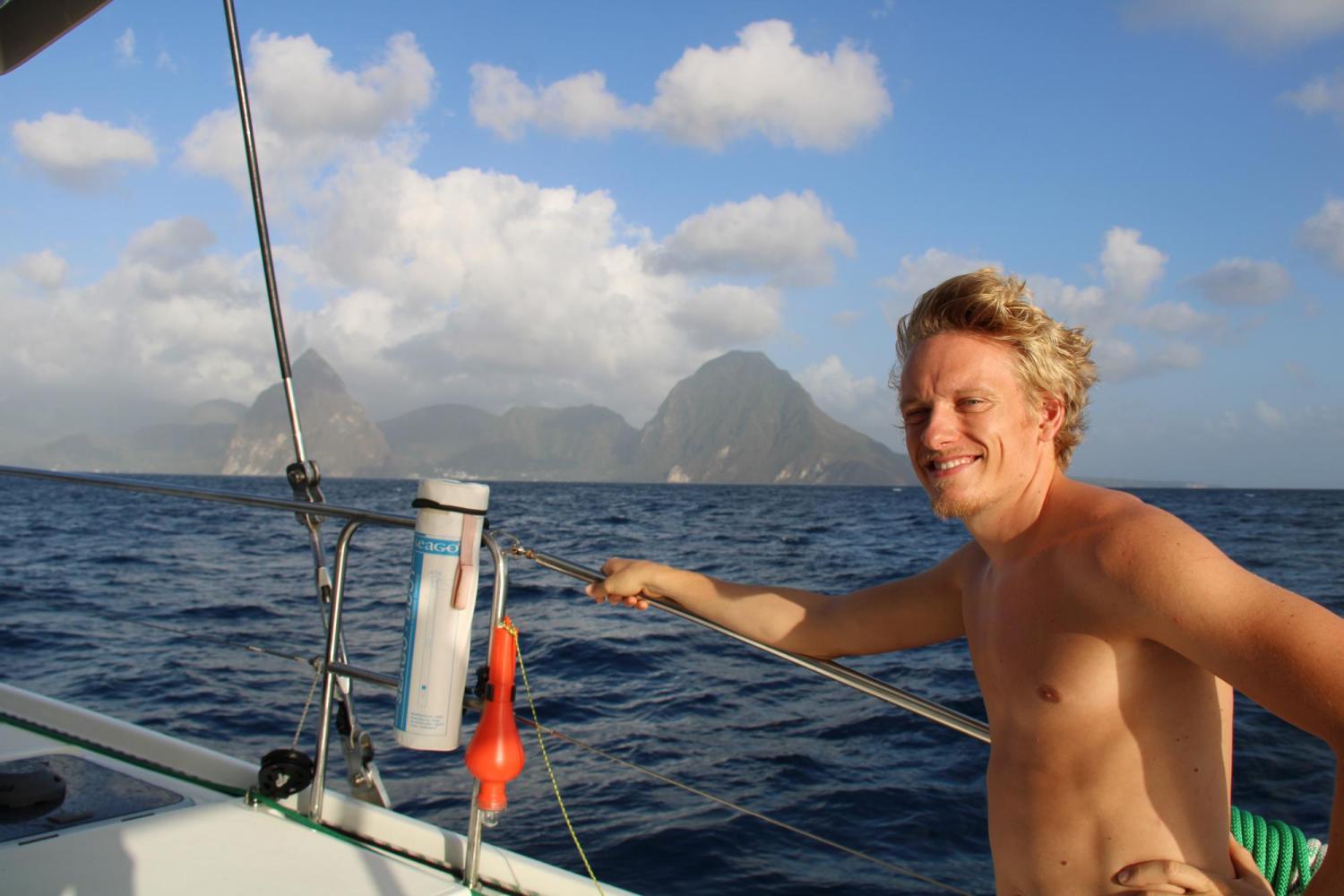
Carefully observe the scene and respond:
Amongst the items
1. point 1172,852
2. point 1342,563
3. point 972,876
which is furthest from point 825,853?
point 1342,563

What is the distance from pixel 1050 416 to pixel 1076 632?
41 cm

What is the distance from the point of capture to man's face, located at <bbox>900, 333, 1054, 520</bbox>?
5.35 ft

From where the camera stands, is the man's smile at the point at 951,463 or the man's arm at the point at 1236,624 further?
the man's smile at the point at 951,463

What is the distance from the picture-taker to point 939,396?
1665 millimetres

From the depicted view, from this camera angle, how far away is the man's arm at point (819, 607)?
2.06 metres

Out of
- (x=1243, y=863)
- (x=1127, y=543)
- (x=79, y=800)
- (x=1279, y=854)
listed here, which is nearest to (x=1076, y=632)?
(x=1127, y=543)

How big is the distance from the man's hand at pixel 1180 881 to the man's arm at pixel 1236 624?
311 mm

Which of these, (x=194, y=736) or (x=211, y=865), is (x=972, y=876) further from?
(x=194, y=736)

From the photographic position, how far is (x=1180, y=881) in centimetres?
141

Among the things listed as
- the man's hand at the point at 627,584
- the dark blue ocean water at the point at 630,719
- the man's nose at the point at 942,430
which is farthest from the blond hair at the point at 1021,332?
the dark blue ocean water at the point at 630,719

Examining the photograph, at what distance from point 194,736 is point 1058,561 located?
236 inches

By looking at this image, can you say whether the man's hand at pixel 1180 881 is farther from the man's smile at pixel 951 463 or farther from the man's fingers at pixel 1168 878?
the man's smile at pixel 951 463

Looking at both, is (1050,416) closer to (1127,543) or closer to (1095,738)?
(1127,543)

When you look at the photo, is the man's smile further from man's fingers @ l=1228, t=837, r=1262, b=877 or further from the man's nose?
man's fingers @ l=1228, t=837, r=1262, b=877
